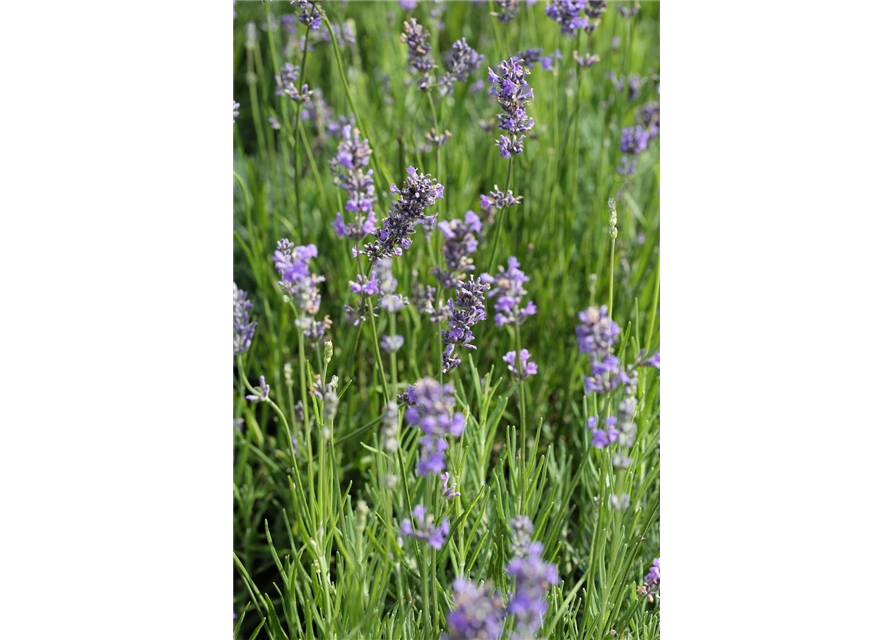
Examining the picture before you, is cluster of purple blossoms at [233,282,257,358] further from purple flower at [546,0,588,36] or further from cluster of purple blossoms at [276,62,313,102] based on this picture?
purple flower at [546,0,588,36]

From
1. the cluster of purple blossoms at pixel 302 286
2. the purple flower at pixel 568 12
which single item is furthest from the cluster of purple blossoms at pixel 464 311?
the purple flower at pixel 568 12

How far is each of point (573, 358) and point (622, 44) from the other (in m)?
1.62

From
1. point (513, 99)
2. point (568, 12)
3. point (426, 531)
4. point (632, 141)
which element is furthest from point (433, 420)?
point (632, 141)

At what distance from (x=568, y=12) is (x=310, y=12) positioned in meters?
0.66

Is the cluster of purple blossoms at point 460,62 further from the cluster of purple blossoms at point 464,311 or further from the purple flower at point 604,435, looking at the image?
the purple flower at point 604,435

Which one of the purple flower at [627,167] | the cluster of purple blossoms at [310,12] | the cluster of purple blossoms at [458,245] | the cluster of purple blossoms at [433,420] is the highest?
the cluster of purple blossoms at [310,12]

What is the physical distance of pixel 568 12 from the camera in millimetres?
1889

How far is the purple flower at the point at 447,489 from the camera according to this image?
1.40m

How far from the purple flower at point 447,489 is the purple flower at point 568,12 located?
3.79ft

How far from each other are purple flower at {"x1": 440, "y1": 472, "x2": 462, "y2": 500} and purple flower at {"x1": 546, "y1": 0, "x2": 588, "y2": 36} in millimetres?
1155
